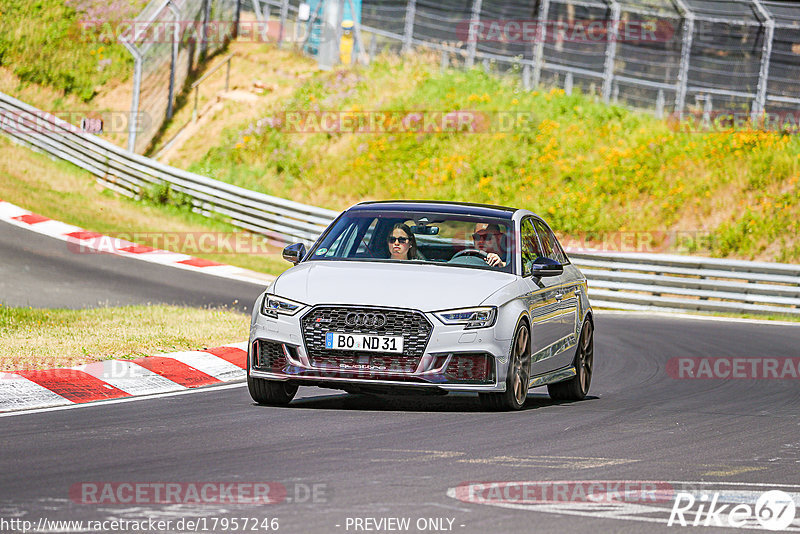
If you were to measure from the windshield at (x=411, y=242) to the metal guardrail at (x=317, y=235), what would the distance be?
13.8 m

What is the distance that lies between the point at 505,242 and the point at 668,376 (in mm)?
3619

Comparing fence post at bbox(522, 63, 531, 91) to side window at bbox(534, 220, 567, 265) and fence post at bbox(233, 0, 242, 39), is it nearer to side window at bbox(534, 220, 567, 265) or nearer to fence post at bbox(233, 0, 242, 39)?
fence post at bbox(233, 0, 242, 39)

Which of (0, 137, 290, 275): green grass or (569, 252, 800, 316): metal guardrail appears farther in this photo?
(0, 137, 290, 275): green grass

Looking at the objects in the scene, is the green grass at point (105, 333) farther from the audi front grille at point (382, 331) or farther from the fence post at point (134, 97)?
the fence post at point (134, 97)

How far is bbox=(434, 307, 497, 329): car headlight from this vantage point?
9672 millimetres

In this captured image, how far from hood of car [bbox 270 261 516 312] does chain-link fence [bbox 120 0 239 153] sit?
23960 millimetres

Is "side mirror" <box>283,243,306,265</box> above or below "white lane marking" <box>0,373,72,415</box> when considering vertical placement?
above

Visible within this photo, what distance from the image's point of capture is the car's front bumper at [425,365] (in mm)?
9633

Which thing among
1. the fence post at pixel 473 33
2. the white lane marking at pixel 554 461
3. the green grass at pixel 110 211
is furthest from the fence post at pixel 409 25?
the white lane marking at pixel 554 461

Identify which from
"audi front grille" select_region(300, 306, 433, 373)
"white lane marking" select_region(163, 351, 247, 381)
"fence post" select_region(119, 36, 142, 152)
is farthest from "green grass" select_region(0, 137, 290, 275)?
"audi front grille" select_region(300, 306, 433, 373)

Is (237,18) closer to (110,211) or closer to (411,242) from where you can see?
(110,211)

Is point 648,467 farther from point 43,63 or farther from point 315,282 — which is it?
point 43,63

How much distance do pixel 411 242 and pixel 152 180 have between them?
73.1 feet

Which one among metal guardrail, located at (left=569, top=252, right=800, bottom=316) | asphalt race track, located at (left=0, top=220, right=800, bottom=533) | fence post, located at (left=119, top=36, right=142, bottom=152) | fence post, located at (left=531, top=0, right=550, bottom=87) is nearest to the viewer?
asphalt race track, located at (left=0, top=220, right=800, bottom=533)
